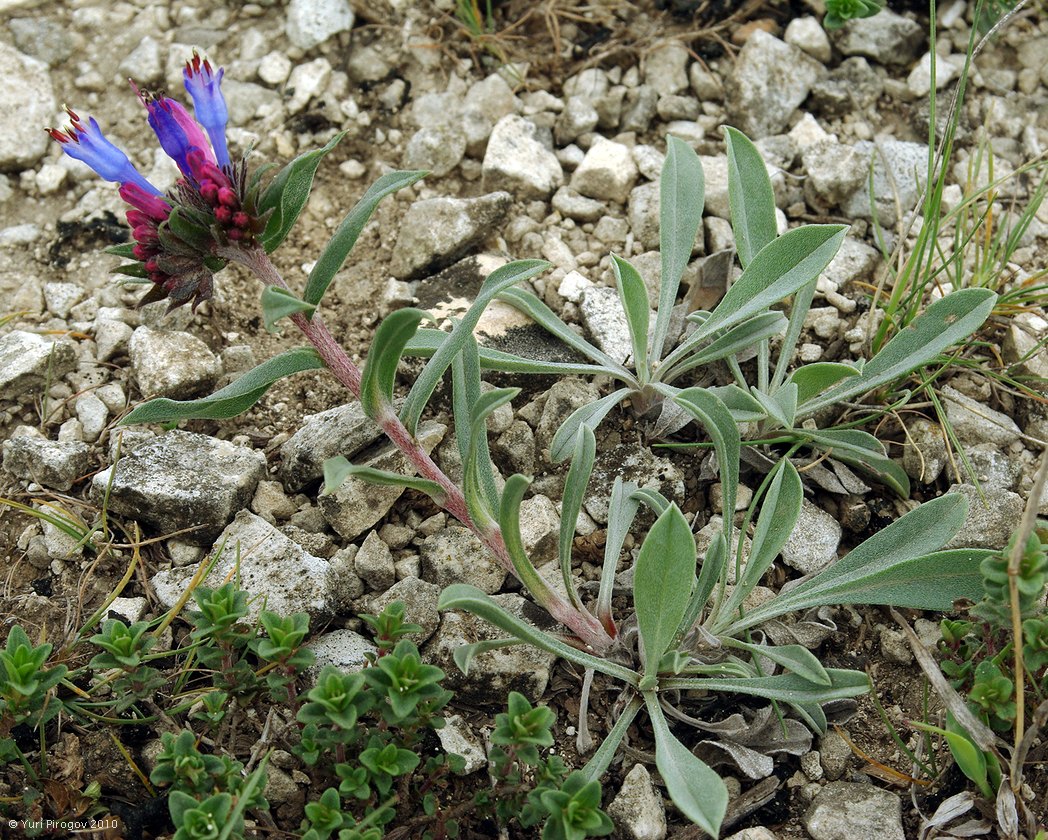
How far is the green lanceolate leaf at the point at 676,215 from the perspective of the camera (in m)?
3.53

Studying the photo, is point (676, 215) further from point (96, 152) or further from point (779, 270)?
point (96, 152)

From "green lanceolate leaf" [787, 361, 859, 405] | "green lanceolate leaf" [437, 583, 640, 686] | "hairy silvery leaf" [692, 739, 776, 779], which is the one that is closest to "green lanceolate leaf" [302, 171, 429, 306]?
"green lanceolate leaf" [437, 583, 640, 686]

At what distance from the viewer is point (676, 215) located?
139 inches

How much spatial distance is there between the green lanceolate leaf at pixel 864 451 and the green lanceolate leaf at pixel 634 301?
2.09 feet

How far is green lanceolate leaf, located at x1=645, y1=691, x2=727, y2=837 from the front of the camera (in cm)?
229

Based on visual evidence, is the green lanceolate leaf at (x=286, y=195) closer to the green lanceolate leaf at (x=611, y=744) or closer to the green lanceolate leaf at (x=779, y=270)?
the green lanceolate leaf at (x=779, y=270)

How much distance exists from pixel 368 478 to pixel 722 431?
105cm

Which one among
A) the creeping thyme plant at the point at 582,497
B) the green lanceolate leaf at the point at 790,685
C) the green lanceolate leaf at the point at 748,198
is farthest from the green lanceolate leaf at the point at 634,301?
the green lanceolate leaf at the point at 790,685

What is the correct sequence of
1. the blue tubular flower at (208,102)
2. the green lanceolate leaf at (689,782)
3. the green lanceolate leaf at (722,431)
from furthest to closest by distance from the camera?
the green lanceolate leaf at (722,431)
the blue tubular flower at (208,102)
the green lanceolate leaf at (689,782)

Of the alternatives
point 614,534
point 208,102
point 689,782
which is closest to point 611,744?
point 689,782

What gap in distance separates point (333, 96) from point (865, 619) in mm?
3258

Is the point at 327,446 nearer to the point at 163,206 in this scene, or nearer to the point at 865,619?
the point at 163,206

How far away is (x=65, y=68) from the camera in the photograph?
4.64 metres

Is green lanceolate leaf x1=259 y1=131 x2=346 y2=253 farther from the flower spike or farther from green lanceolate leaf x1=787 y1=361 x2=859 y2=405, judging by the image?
green lanceolate leaf x1=787 y1=361 x2=859 y2=405
